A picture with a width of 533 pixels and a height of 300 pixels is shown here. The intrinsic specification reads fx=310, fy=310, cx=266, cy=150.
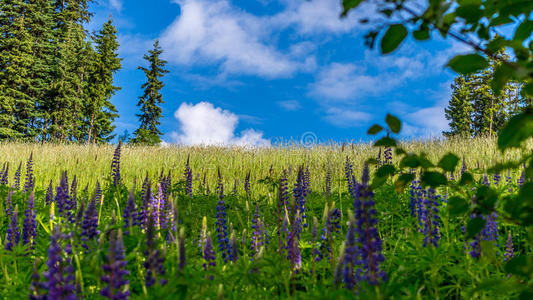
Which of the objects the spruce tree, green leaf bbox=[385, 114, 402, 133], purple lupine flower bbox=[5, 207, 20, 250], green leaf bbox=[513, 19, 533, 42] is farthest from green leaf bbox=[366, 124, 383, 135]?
the spruce tree

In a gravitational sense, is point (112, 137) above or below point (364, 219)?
above

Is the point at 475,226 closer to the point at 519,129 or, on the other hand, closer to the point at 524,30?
the point at 519,129

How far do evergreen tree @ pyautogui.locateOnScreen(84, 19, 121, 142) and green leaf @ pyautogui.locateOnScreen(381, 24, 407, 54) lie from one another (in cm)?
4725

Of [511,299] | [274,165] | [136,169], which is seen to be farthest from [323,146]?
[511,299]

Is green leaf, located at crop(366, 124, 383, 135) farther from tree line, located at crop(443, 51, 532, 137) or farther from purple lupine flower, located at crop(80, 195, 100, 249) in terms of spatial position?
tree line, located at crop(443, 51, 532, 137)

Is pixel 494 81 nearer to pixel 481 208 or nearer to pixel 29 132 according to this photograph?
pixel 481 208

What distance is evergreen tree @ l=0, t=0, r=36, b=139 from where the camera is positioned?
35375mm

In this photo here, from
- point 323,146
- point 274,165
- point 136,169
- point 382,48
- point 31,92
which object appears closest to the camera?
point 382,48

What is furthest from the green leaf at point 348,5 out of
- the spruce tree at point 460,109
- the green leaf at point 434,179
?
the spruce tree at point 460,109

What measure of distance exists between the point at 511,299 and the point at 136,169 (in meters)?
12.9

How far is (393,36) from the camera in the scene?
52.6 inches

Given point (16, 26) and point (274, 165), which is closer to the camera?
point (274, 165)

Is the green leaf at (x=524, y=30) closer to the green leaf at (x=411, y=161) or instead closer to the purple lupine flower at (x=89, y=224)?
the green leaf at (x=411, y=161)

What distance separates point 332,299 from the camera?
1.52m
